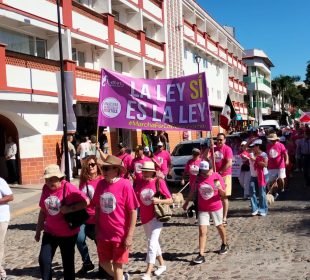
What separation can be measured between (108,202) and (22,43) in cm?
1571

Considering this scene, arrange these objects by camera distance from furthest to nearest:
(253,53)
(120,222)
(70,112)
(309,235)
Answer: (253,53), (70,112), (309,235), (120,222)

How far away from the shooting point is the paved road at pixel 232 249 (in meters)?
6.46

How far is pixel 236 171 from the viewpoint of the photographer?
14164 millimetres

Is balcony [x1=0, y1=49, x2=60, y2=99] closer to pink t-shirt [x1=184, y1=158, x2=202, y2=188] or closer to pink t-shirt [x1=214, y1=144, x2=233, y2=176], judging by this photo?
pink t-shirt [x1=184, y1=158, x2=202, y2=188]

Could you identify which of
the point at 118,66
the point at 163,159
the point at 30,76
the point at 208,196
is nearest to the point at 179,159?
the point at 163,159

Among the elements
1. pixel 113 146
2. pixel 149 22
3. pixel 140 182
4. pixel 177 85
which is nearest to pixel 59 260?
pixel 140 182

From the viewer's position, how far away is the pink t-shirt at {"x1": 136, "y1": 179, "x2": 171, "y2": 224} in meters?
6.50

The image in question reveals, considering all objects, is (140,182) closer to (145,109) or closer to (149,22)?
(145,109)

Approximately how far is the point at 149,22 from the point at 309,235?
26.1m

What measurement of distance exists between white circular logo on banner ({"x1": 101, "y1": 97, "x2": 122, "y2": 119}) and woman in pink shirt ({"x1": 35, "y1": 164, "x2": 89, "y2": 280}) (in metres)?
3.61

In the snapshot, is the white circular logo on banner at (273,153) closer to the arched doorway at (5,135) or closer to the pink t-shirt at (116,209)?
the pink t-shirt at (116,209)

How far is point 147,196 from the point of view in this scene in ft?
21.5

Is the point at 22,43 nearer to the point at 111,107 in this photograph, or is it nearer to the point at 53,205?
the point at 111,107

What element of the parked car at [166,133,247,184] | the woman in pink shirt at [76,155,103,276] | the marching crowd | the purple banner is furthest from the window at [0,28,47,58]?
the woman in pink shirt at [76,155,103,276]
